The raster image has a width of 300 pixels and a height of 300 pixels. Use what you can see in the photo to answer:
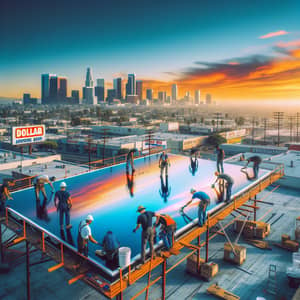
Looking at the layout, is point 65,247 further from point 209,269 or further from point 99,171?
point 99,171

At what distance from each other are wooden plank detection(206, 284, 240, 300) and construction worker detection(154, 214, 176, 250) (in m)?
4.67

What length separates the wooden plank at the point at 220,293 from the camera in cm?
1364

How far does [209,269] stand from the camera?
1531 centimetres

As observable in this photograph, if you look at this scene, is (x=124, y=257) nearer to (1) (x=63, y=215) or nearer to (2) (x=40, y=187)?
(1) (x=63, y=215)

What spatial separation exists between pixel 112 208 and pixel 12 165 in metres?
34.7

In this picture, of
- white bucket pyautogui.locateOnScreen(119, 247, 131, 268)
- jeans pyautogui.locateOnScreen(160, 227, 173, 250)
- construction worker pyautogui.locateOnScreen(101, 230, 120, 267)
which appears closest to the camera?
white bucket pyautogui.locateOnScreen(119, 247, 131, 268)

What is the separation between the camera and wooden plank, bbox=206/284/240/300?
44.7 feet

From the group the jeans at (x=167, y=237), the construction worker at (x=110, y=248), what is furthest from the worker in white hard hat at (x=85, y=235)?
the jeans at (x=167, y=237)

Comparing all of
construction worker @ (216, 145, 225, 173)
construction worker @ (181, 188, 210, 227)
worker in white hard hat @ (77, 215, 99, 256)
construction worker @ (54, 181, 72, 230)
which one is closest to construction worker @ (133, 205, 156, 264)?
worker in white hard hat @ (77, 215, 99, 256)

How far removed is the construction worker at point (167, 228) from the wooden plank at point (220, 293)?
4672 mm

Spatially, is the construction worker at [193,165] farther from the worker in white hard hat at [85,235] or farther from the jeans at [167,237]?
the worker in white hard hat at [85,235]

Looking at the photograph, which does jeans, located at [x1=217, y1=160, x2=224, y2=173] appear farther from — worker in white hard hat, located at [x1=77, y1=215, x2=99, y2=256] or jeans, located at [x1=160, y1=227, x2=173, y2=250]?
worker in white hard hat, located at [x1=77, y1=215, x2=99, y2=256]

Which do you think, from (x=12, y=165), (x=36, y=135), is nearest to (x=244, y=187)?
(x=36, y=135)

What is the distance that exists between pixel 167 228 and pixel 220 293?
5536 mm
